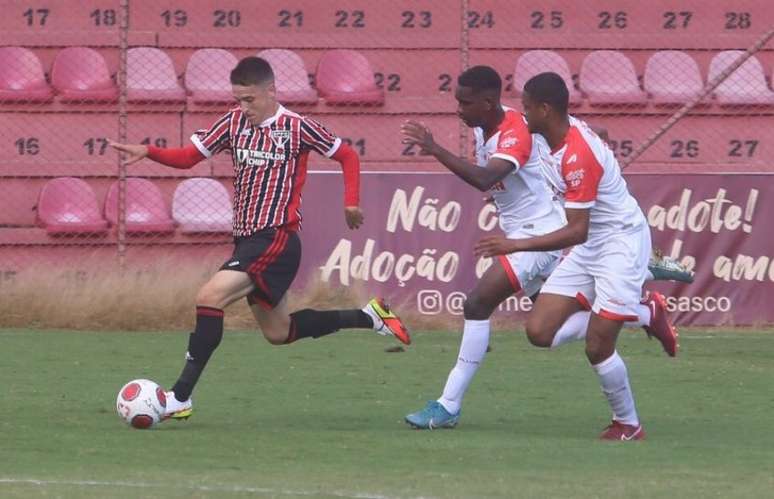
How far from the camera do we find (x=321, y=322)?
10453mm

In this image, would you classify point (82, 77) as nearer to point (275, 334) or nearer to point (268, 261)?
point (275, 334)

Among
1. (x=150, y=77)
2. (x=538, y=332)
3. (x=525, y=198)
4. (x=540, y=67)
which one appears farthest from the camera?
(x=540, y=67)

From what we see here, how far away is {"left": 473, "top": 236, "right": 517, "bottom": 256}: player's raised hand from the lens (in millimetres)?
8555

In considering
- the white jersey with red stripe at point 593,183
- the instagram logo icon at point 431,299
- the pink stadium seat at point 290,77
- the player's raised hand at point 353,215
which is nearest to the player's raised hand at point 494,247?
the white jersey with red stripe at point 593,183

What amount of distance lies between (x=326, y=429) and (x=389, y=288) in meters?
6.74

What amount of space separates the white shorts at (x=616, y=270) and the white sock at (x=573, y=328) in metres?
0.25

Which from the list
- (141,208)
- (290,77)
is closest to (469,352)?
(141,208)

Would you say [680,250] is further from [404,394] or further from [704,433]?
[704,433]

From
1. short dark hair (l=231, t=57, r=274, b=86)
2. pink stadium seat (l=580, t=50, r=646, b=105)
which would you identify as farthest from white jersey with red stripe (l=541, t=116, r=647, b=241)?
pink stadium seat (l=580, t=50, r=646, b=105)

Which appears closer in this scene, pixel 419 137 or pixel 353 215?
pixel 419 137

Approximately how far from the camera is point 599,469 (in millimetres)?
7941

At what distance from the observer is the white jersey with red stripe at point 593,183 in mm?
8727

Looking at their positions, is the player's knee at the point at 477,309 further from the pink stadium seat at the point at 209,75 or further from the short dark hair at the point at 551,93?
the pink stadium seat at the point at 209,75

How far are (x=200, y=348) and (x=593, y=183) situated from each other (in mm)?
2276
